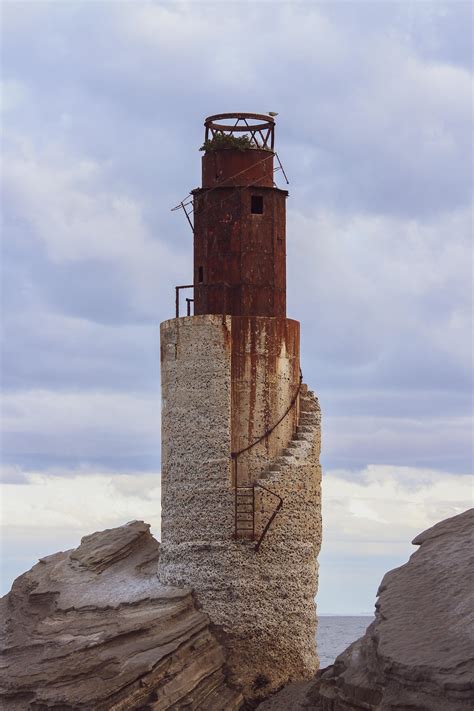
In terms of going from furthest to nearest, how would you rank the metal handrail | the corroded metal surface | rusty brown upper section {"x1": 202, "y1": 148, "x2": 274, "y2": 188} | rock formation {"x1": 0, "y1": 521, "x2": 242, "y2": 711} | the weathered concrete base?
1. rusty brown upper section {"x1": 202, "y1": 148, "x2": 274, "y2": 188}
2. the corroded metal surface
3. the metal handrail
4. the weathered concrete base
5. rock formation {"x1": 0, "y1": 521, "x2": 242, "y2": 711}

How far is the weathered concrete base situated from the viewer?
39.1m

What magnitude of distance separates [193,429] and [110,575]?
5.56m

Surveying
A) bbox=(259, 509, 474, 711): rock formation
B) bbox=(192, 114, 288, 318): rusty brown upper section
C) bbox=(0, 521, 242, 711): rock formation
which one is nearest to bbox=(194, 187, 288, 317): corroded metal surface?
bbox=(192, 114, 288, 318): rusty brown upper section

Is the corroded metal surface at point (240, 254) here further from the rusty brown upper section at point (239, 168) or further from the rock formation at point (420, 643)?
the rock formation at point (420, 643)

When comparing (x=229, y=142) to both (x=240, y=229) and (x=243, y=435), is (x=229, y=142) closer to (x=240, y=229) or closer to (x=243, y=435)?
(x=240, y=229)

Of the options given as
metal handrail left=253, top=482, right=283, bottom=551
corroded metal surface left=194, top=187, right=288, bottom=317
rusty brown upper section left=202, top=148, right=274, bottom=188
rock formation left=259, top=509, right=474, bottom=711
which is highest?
rusty brown upper section left=202, top=148, right=274, bottom=188

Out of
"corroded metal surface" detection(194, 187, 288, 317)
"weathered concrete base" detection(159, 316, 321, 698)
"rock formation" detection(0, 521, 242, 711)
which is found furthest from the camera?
"corroded metal surface" detection(194, 187, 288, 317)

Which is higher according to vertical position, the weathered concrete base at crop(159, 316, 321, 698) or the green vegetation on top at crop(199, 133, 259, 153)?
the green vegetation on top at crop(199, 133, 259, 153)

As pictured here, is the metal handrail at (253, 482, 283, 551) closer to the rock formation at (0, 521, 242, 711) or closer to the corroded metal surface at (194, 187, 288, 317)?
the rock formation at (0, 521, 242, 711)

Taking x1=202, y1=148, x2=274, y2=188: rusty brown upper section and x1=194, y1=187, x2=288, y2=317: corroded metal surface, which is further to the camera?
x1=202, y1=148, x2=274, y2=188: rusty brown upper section

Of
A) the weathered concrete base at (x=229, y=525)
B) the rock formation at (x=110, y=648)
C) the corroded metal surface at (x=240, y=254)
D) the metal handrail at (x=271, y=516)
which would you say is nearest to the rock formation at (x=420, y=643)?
the weathered concrete base at (x=229, y=525)

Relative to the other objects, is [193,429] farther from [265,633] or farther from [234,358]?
[265,633]

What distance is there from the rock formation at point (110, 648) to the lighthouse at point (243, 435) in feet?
2.97

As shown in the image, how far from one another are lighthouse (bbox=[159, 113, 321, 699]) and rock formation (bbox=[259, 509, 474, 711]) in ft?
10.7
